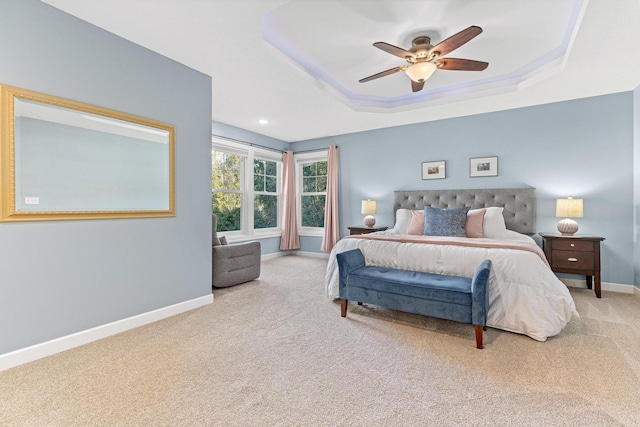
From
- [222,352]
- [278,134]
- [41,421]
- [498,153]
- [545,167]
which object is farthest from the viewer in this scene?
[278,134]

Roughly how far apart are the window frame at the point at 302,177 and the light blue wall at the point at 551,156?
4.68 feet

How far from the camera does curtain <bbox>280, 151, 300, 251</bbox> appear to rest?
6.24 metres

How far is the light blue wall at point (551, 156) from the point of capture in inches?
144

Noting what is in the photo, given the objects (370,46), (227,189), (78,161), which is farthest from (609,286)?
(78,161)

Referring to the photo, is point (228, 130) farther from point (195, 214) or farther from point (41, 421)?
point (41, 421)

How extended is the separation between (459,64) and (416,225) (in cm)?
208

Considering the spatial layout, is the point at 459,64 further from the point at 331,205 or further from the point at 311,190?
the point at 311,190

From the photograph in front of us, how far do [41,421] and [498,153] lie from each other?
5.43m

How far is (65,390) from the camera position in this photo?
1.69m

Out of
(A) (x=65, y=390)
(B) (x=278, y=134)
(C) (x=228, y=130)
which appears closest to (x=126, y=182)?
(A) (x=65, y=390)

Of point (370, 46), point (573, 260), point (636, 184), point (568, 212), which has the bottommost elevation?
point (573, 260)

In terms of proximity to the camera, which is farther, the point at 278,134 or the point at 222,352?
the point at 278,134

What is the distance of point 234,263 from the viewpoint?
154 inches

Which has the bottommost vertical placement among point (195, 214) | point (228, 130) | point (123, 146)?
point (195, 214)
